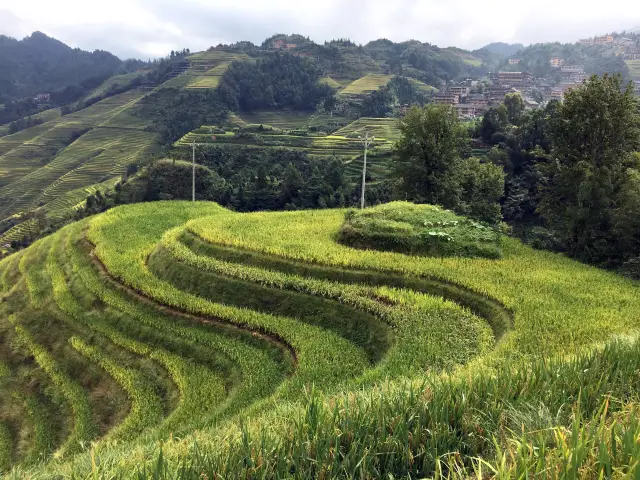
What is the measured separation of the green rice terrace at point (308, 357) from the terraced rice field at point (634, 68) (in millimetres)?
138948

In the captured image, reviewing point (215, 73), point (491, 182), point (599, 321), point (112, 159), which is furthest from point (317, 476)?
point (215, 73)

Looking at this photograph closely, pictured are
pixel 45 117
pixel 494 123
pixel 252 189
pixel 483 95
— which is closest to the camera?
pixel 252 189

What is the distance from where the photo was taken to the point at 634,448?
2.78 meters

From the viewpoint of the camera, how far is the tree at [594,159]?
1681 cm

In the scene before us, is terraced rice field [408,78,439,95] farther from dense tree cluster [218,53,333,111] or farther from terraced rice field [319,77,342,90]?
dense tree cluster [218,53,333,111]

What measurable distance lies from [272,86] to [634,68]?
346 ft

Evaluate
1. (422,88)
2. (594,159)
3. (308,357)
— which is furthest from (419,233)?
(422,88)

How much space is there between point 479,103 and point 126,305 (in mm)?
98713

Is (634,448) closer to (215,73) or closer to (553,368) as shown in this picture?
(553,368)

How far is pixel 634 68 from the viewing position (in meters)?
132

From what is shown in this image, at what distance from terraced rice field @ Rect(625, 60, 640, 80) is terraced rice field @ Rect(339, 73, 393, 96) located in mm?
65877

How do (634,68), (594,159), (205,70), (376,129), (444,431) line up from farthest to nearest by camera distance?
(634,68) → (205,70) → (376,129) → (594,159) → (444,431)

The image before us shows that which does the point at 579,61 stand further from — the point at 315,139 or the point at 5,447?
the point at 5,447

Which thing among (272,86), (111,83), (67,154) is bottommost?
(67,154)
